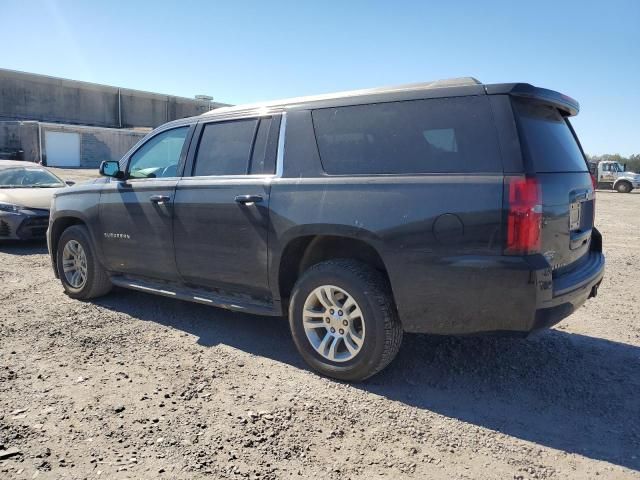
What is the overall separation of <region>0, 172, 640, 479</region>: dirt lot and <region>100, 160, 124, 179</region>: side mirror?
1387 millimetres

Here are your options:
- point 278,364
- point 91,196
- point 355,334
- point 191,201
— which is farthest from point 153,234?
point 355,334

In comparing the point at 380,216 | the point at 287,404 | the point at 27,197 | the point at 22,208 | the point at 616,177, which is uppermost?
the point at 616,177

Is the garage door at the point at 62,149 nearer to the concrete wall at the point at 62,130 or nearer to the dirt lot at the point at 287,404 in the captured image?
the concrete wall at the point at 62,130

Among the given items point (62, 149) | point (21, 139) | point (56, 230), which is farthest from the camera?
point (62, 149)

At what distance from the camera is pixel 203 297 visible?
4.36 m

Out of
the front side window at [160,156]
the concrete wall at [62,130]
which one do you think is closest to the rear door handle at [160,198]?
the front side window at [160,156]

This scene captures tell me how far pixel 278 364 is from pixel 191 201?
61.2 inches

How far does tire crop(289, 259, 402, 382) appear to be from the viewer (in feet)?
11.1

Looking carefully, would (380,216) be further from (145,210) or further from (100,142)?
(100,142)

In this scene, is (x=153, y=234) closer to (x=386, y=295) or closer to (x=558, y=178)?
(x=386, y=295)

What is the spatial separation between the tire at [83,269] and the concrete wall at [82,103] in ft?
159

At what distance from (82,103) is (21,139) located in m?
16.4

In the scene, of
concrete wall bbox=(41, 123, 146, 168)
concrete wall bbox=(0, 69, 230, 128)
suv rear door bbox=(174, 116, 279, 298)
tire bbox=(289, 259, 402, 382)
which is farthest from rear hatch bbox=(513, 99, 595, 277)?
concrete wall bbox=(0, 69, 230, 128)

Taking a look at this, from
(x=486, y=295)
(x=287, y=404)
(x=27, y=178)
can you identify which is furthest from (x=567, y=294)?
(x=27, y=178)
